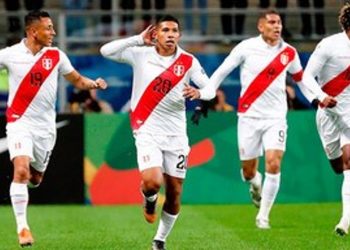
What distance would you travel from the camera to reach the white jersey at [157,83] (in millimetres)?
13656

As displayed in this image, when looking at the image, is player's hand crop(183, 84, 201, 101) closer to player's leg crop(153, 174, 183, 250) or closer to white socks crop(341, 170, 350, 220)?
player's leg crop(153, 174, 183, 250)

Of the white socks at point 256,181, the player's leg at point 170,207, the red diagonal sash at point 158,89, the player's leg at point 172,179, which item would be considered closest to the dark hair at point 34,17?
the red diagonal sash at point 158,89

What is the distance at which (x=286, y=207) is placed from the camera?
21.8 meters

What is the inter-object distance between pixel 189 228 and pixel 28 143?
11.4ft

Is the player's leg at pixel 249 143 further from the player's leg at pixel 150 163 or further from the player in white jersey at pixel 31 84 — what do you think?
the player's leg at pixel 150 163

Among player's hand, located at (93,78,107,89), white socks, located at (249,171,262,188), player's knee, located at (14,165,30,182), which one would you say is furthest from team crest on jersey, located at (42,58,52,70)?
white socks, located at (249,171,262,188)

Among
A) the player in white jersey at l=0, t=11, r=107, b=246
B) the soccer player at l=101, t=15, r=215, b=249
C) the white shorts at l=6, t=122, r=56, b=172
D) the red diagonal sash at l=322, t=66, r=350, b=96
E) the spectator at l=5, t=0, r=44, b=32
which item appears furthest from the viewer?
the spectator at l=5, t=0, r=44, b=32

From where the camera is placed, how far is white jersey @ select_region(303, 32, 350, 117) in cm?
1553

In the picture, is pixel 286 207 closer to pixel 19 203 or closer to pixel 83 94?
pixel 83 94

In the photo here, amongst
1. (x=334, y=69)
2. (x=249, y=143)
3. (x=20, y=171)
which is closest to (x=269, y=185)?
(x=249, y=143)

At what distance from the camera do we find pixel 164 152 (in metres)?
13.6

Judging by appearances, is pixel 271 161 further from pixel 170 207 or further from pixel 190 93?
pixel 190 93

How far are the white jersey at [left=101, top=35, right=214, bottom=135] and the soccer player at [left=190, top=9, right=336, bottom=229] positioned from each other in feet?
11.6

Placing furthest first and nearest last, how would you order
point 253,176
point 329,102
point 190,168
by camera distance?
1. point 190,168
2. point 253,176
3. point 329,102
